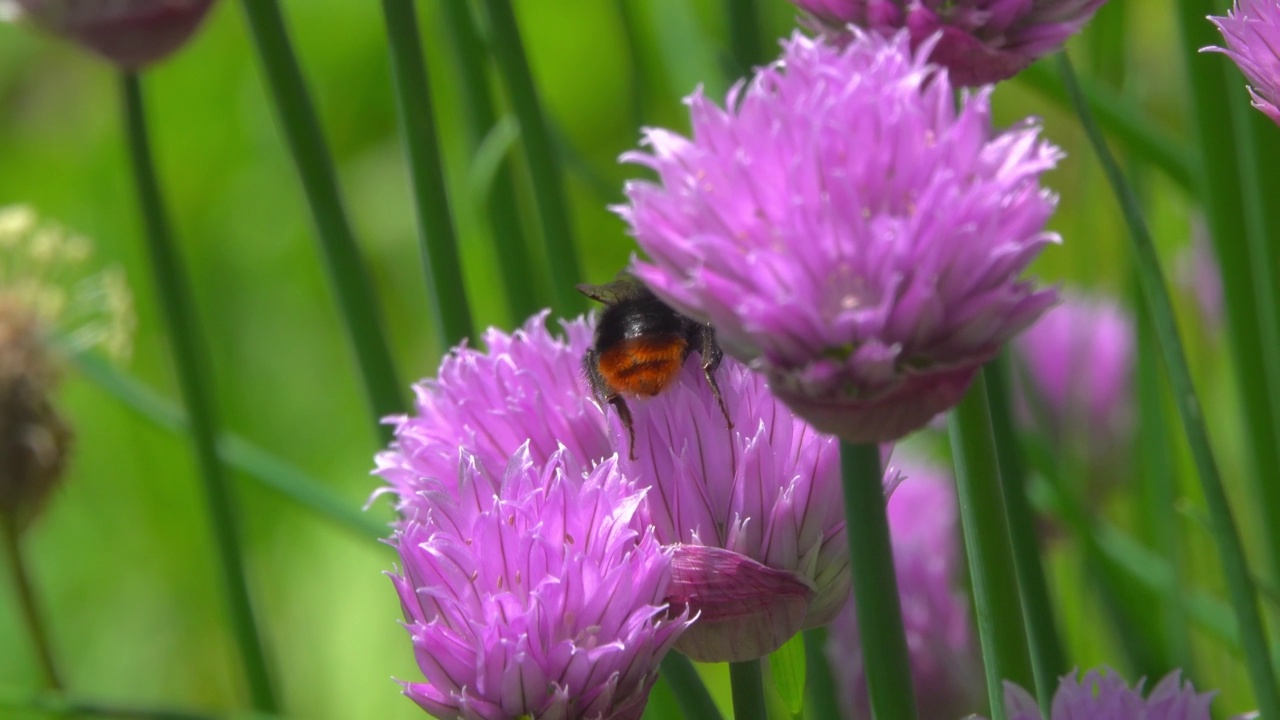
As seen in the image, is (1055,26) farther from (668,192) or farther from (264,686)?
(264,686)

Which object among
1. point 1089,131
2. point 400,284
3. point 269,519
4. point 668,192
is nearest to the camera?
point 668,192

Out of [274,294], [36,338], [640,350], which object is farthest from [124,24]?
[274,294]

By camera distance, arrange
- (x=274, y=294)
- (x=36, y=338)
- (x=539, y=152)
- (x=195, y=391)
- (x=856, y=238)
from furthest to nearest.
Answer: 1. (x=274, y=294)
2. (x=36, y=338)
3. (x=195, y=391)
4. (x=539, y=152)
5. (x=856, y=238)

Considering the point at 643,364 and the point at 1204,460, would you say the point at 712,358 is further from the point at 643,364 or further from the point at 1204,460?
the point at 1204,460

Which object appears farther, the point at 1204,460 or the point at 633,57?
the point at 633,57

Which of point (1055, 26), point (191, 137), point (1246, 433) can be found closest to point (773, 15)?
point (1246, 433)

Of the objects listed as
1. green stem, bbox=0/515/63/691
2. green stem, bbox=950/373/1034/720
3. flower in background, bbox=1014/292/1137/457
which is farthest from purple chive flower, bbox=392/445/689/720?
flower in background, bbox=1014/292/1137/457

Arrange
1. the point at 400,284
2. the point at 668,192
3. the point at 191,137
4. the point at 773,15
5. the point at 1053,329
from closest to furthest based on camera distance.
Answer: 1. the point at 668,192
2. the point at 773,15
3. the point at 1053,329
4. the point at 400,284
5. the point at 191,137

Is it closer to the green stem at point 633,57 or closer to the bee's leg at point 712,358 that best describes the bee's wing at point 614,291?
the bee's leg at point 712,358
